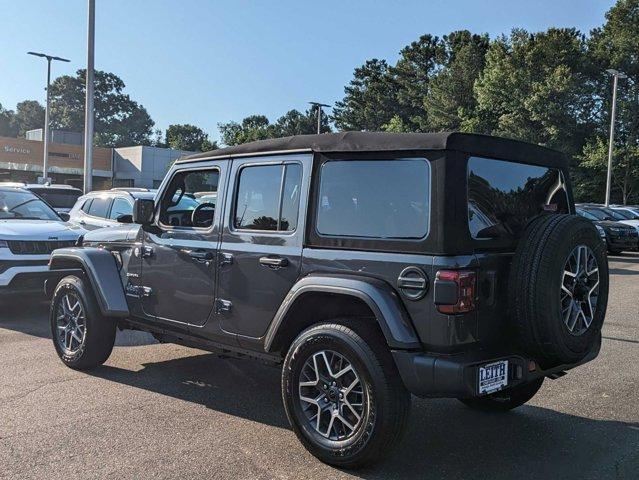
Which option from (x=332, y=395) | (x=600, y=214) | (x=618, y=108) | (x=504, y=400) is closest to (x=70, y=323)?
(x=332, y=395)

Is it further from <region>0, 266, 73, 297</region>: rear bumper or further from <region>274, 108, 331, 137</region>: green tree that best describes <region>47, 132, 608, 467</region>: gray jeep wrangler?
<region>274, 108, 331, 137</region>: green tree

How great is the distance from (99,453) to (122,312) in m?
1.63

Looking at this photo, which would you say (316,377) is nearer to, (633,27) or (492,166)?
(492,166)

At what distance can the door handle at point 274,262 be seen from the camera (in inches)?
160

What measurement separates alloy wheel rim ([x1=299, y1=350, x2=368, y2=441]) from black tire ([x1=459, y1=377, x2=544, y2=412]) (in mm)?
1331

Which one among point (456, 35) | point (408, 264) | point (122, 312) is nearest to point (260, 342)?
point (408, 264)


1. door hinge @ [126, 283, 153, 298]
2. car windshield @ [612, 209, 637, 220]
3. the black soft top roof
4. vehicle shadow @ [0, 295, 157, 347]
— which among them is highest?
car windshield @ [612, 209, 637, 220]

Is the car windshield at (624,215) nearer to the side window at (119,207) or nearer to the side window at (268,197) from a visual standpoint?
the side window at (119,207)

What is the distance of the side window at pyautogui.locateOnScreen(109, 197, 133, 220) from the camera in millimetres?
11461

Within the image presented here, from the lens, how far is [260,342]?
422cm

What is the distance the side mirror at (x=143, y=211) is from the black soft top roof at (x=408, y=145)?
38.3 inches

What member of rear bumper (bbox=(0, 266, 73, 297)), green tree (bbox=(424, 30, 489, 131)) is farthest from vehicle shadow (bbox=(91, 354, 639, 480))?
green tree (bbox=(424, 30, 489, 131))

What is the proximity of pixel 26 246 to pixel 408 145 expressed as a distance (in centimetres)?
629

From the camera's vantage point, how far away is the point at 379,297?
3502 millimetres
